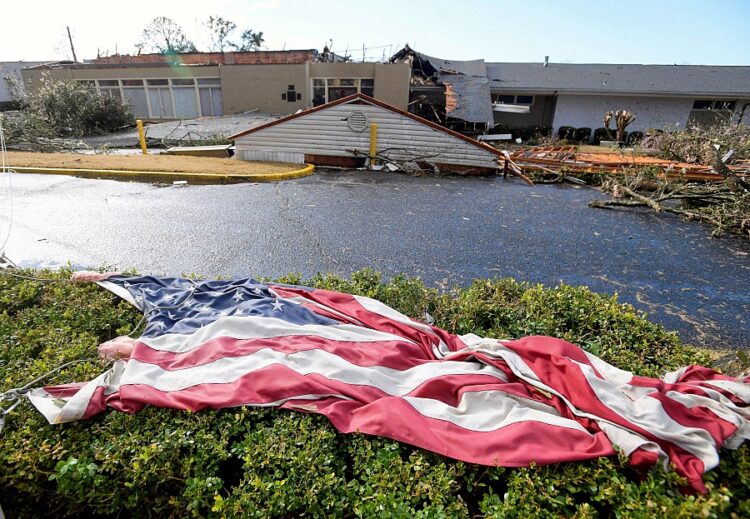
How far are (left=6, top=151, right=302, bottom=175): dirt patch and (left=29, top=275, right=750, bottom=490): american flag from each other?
882 cm

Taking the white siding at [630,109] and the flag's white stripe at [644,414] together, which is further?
the white siding at [630,109]

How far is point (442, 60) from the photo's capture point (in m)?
26.6

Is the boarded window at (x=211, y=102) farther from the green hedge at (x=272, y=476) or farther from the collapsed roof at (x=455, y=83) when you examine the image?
the green hedge at (x=272, y=476)

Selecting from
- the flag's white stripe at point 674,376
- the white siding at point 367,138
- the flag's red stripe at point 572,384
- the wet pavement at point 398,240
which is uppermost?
the white siding at point 367,138

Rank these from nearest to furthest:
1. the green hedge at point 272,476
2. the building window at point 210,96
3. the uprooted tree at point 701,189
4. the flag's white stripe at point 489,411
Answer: the green hedge at point 272,476 < the flag's white stripe at point 489,411 < the uprooted tree at point 701,189 < the building window at point 210,96

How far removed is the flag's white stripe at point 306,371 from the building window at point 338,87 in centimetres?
2302

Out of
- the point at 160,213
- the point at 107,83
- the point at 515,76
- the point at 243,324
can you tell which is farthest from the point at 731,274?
the point at 107,83

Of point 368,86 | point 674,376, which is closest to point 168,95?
point 368,86

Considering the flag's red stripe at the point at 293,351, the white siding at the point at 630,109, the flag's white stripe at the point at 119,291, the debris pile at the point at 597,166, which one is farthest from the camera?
the white siding at the point at 630,109

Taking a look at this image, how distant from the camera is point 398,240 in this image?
258 inches

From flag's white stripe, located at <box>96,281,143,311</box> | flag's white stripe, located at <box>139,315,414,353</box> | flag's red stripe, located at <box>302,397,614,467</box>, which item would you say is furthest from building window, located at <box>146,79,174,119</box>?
flag's red stripe, located at <box>302,397,614,467</box>

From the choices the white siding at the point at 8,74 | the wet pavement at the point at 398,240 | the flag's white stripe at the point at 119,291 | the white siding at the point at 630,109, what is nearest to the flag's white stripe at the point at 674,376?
the wet pavement at the point at 398,240

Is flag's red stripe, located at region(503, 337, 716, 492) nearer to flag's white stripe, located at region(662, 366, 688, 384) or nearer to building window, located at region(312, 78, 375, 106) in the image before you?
flag's white stripe, located at region(662, 366, 688, 384)

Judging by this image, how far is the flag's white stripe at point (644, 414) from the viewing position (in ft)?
6.56
